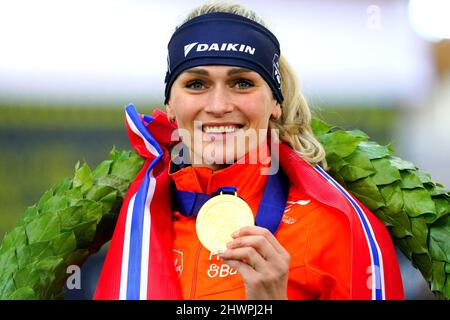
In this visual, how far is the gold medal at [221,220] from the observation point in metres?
1.89

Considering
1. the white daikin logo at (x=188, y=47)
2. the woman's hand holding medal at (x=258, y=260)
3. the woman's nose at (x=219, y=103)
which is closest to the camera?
the woman's hand holding medal at (x=258, y=260)

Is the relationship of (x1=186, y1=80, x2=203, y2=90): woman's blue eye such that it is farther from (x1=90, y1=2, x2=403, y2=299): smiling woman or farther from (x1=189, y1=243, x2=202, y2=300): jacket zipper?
(x1=189, y1=243, x2=202, y2=300): jacket zipper

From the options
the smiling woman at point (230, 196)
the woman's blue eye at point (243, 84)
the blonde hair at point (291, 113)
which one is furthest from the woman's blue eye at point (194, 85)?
the blonde hair at point (291, 113)

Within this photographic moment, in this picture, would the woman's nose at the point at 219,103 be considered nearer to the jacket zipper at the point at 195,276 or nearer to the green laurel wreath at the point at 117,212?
the jacket zipper at the point at 195,276

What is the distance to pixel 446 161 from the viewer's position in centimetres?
412

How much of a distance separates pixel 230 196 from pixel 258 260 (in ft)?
0.98

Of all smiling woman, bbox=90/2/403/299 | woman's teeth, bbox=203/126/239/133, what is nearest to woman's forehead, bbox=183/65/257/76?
smiling woman, bbox=90/2/403/299

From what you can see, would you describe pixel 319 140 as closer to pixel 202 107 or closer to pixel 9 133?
pixel 202 107

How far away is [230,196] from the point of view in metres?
1.98

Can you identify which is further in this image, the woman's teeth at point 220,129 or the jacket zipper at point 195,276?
the woman's teeth at point 220,129

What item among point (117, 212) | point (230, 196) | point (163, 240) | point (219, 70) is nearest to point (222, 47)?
point (219, 70)

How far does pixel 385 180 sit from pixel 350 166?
0.14 meters
